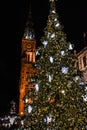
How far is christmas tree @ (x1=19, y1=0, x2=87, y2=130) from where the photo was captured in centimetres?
1476

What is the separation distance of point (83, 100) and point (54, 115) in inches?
77.9

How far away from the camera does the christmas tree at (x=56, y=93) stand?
1476 centimetres

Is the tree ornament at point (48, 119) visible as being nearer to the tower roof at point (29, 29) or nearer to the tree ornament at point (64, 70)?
the tree ornament at point (64, 70)

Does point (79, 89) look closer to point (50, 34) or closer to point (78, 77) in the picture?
point (78, 77)

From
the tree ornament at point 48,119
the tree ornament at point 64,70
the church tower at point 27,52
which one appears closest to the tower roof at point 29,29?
the church tower at point 27,52

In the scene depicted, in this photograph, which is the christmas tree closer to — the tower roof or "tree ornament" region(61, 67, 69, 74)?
"tree ornament" region(61, 67, 69, 74)

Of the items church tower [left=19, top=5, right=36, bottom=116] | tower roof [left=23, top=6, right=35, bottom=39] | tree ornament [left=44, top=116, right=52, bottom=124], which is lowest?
tree ornament [left=44, top=116, right=52, bottom=124]

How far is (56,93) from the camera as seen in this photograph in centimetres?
1529

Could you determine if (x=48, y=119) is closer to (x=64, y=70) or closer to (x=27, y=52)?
(x=64, y=70)

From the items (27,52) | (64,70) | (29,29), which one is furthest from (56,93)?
(29,29)

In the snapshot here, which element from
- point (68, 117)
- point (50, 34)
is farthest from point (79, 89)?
point (50, 34)

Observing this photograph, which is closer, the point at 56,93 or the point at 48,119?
the point at 48,119

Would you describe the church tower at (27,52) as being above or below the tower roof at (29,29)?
below

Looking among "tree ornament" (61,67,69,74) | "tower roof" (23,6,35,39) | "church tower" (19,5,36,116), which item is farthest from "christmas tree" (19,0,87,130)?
"tower roof" (23,6,35,39)
